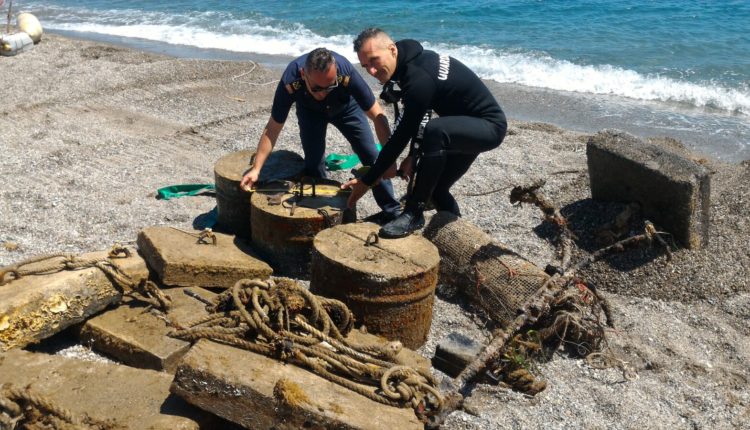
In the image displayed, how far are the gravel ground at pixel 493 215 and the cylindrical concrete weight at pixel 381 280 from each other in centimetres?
37

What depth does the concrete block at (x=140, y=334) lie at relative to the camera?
400cm

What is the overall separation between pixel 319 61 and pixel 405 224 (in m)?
1.35

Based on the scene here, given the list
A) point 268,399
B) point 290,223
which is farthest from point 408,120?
point 268,399

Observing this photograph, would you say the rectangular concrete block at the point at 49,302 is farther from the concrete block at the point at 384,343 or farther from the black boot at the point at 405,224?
the black boot at the point at 405,224

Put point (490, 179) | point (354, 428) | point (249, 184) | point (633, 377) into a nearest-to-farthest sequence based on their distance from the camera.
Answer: point (354, 428)
point (633, 377)
point (249, 184)
point (490, 179)

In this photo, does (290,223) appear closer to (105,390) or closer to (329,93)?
(329,93)

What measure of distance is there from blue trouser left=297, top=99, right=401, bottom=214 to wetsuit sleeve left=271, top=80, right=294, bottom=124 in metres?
0.26

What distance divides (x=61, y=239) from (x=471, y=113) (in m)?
3.46

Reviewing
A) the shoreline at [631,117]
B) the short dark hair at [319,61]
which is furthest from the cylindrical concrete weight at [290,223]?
the shoreline at [631,117]

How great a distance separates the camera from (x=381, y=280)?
14.2 feet

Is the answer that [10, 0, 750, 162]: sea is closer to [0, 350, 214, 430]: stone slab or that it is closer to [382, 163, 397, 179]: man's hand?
[382, 163, 397, 179]: man's hand

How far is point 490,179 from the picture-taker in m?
8.15

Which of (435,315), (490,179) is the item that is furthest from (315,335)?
(490,179)

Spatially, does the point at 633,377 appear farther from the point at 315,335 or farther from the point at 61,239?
the point at 61,239
